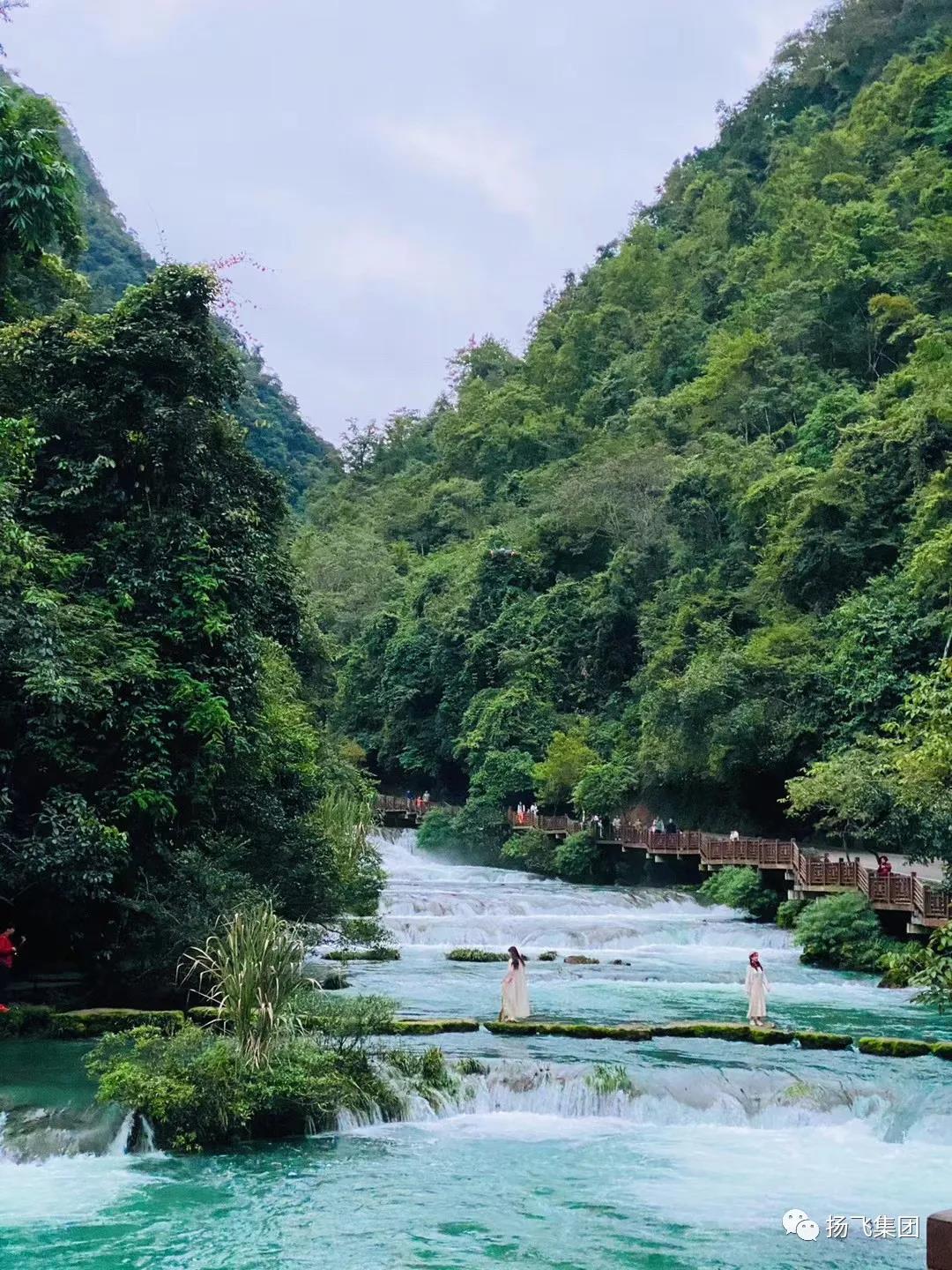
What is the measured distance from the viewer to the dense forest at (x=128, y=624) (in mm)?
13008

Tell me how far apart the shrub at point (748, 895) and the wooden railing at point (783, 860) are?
1.25 feet

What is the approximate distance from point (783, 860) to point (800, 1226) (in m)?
18.9

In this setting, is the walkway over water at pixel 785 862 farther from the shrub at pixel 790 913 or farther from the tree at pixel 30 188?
the tree at pixel 30 188

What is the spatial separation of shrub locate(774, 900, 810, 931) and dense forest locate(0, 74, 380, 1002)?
37.6 feet

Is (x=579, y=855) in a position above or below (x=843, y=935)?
above

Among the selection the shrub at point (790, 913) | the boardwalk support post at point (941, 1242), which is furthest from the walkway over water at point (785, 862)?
the boardwalk support post at point (941, 1242)

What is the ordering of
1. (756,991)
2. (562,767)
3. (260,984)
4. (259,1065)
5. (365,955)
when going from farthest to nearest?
(562,767) < (365,955) < (756,991) < (260,984) < (259,1065)

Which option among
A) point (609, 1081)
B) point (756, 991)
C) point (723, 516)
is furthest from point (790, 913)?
point (723, 516)

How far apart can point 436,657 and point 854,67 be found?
42614 mm

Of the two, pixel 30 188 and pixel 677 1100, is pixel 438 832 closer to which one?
pixel 30 188

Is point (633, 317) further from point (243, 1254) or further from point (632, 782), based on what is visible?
point (243, 1254)

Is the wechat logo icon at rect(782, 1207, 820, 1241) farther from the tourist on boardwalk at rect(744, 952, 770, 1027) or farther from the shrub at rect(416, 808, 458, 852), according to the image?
the shrub at rect(416, 808, 458, 852)

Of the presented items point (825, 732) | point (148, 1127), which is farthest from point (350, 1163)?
point (825, 732)

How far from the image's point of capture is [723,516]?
40344 mm
